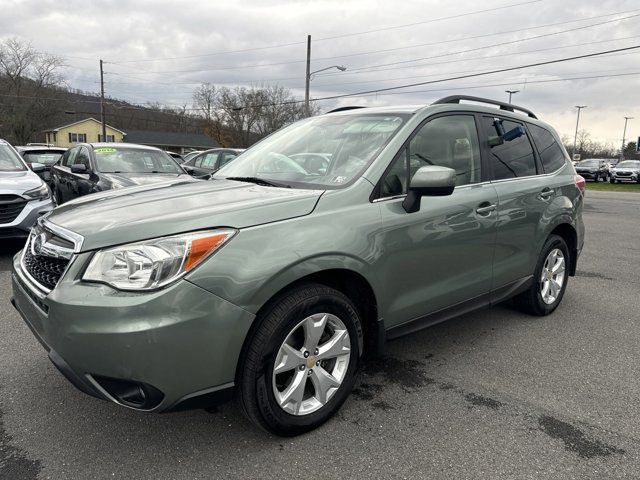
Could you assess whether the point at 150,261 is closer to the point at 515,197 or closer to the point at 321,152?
the point at 321,152

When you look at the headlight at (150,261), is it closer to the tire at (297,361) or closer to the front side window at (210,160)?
the tire at (297,361)

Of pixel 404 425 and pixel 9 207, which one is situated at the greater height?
pixel 9 207

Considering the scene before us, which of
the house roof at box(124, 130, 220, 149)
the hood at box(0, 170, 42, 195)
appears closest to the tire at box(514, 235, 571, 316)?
the hood at box(0, 170, 42, 195)

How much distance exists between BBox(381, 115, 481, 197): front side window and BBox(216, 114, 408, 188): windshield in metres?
0.16

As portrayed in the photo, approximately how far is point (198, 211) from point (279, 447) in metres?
1.24

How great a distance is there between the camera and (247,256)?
2.16 metres

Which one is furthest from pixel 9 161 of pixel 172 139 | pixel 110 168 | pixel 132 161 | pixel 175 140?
pixel 172 139

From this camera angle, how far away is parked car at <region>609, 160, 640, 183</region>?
3180 cm

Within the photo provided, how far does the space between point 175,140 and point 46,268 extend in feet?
246

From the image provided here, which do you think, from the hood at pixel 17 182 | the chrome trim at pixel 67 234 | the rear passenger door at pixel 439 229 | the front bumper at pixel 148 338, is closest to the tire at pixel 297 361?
the front bumper at pixel 148 338

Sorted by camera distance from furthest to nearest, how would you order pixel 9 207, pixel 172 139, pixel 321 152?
pixel 172 139 → pixel 9 207 → pixel 321 152

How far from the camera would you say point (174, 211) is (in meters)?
2.32

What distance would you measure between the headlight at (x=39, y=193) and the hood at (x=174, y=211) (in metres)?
3.93

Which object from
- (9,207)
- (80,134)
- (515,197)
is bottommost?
(9,207)
